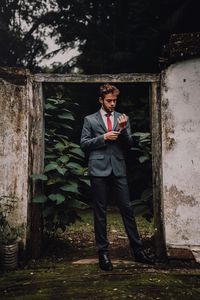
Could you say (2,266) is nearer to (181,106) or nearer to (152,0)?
(181,106)

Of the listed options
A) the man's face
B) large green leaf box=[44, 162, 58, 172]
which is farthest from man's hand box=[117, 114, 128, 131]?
large green leaf box=[44, 162, 58, 172]

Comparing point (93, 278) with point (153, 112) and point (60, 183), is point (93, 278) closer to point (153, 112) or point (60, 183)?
point (60, 183)

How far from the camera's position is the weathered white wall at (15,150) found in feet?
14.2

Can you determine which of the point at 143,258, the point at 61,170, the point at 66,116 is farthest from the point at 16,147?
the point at 143,258

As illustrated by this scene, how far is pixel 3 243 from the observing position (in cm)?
409

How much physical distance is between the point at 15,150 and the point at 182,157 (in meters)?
2.01

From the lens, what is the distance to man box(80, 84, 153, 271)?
→ 3.86 m

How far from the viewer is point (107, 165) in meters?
3.95

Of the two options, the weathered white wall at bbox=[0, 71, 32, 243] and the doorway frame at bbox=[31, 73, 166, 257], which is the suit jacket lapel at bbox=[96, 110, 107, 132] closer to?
the doorway frame at bbox=[31, 73, 166, 257]

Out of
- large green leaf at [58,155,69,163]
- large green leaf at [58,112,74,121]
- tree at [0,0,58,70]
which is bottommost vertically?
large green leaf at [58,155,69,163]

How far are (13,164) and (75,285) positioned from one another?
168 cm

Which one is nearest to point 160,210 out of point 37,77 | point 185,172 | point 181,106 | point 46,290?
point 185,172

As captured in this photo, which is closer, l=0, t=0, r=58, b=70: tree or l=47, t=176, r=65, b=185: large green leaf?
l=47, t=176, r=65, b=185: large green leaf

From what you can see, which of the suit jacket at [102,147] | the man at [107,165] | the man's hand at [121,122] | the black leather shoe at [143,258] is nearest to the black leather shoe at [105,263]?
the man at [107,165]
